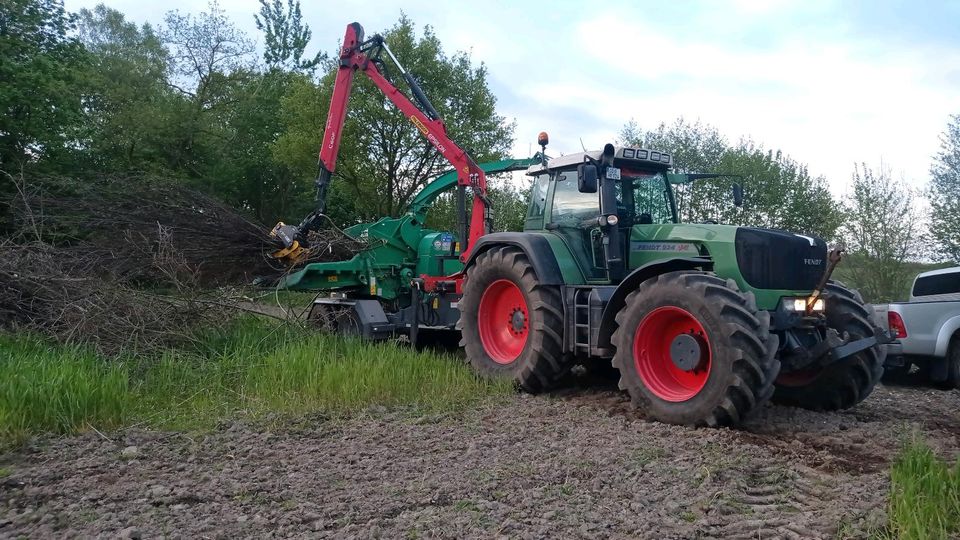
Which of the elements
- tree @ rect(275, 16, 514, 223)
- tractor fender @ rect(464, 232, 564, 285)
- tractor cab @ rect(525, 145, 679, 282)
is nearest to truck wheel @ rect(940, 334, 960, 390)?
tractor cab @ rect(525, 145, 679, 282)

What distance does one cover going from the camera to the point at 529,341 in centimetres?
702

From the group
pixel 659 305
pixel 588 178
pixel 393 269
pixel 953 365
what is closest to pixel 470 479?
pixel 659 305

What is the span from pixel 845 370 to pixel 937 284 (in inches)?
173

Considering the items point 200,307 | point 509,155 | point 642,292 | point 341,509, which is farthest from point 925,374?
point 509,155

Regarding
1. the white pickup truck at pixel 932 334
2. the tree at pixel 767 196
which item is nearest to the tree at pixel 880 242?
the tree at pixel 767 196

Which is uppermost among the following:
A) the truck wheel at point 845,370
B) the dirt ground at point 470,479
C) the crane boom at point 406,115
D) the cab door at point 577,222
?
the crane boom at point 406,115

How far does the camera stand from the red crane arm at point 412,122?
9.13 m

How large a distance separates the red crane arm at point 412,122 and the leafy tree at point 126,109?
33.6 feet

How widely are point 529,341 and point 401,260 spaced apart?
3439 mm

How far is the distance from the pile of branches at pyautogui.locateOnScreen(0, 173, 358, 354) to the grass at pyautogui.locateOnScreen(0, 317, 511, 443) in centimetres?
34

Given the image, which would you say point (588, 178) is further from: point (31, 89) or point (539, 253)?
point (31, 89)

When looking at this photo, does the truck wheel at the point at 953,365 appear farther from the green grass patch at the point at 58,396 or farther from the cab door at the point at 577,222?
the green grass patch at the point at 58,396

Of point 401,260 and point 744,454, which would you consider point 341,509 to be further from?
point 401,260

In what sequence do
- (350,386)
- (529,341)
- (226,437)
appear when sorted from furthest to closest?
(529,341), (350,386), (226,437)
